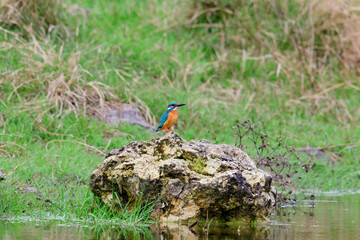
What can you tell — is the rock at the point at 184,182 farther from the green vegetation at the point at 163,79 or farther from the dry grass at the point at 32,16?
the dry grass at the point at 32,16

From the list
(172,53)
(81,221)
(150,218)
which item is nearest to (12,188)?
(81,221)

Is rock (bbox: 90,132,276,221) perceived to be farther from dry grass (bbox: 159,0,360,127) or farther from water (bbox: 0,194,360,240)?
dry grass (bbox: 159,0,360,127)

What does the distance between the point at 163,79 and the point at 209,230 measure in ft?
20.9

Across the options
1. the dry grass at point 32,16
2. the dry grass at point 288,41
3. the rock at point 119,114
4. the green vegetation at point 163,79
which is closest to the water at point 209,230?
the green vegetation at point 163,79

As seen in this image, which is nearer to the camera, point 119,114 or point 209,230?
point 209,230

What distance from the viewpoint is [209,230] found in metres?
4.75

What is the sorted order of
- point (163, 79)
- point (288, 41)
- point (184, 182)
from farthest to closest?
point (288, 41)
point (163, 79)
point (184, 182)

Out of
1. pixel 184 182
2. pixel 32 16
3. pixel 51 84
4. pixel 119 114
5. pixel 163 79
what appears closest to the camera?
pixel 184 182

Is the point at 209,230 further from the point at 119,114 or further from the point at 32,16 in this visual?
the point at 32,16

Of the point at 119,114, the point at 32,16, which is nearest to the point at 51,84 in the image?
the point at 119,114

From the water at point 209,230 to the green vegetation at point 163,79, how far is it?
608 millimetres

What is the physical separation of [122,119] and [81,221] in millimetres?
4115

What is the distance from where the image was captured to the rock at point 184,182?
4.96 metres

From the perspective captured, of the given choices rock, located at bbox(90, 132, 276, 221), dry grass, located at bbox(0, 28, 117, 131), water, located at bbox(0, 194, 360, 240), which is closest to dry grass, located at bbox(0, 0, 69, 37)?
dry grass, located at bbox(0, 28, 117, 131)
